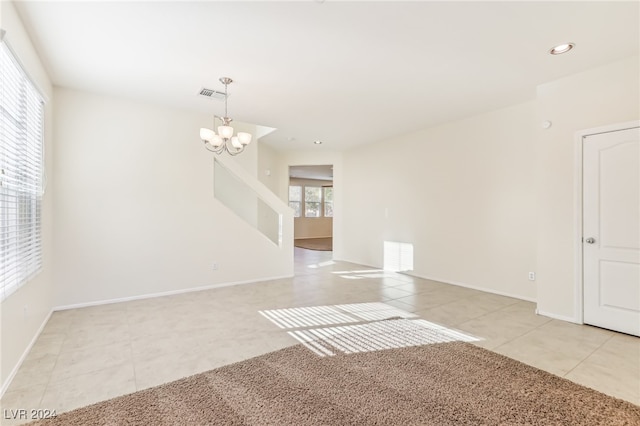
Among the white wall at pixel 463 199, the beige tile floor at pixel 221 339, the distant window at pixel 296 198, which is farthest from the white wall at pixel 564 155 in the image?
the distant window at pixel 296 198

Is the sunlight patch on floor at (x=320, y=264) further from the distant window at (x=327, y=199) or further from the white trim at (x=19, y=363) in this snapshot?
the distant window at (x=327, y=199)

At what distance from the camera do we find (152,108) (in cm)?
446

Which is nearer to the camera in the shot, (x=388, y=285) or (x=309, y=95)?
(x=309, y=95)

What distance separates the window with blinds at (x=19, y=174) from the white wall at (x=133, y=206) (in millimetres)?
674

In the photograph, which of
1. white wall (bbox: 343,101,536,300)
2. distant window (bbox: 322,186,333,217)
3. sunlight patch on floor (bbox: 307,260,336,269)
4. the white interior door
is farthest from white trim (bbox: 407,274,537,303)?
distant window (bbox: 322,186,333,217)

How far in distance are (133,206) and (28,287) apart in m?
1.71

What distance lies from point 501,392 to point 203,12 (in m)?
3.50

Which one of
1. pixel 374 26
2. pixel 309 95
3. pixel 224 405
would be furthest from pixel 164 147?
pixel 224 405

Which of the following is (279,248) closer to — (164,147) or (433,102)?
(164,147)

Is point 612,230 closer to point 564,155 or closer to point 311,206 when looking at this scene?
point 564,155

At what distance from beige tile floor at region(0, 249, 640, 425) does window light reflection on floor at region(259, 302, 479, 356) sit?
0.58 ft

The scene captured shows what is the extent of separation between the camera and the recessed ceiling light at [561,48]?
2.86m

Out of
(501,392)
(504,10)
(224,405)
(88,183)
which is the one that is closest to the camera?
(224,405)

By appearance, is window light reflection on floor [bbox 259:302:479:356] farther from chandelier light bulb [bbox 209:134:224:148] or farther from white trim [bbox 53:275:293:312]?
chandelier light bulb [bbox 209:134:224:148]
